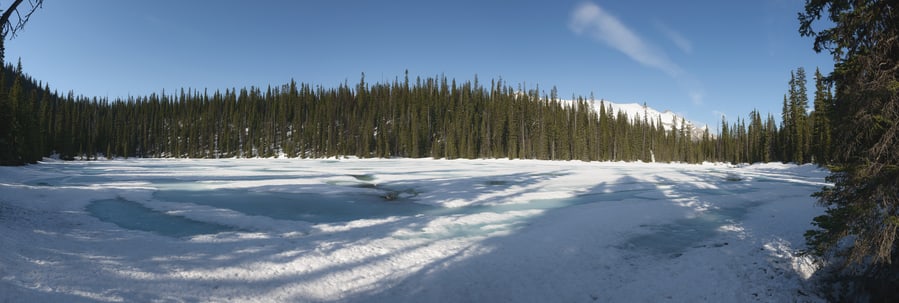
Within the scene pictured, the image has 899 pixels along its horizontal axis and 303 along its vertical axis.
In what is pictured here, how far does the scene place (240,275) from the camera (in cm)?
769

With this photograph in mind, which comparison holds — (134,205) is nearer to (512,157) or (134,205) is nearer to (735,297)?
(735,297)

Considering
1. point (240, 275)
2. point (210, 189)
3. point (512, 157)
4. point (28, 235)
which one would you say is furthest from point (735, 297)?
point (512, 157)

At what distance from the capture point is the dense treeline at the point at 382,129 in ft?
303

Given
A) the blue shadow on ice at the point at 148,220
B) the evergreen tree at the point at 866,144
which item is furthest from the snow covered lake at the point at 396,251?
the evergreen tree at the point at 866,144

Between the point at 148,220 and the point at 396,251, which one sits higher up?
the point at 148,220

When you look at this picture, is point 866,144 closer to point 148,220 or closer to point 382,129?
point 148,220

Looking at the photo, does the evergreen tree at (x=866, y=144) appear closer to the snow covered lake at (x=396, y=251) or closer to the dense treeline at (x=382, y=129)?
the snow covered lake at (x=396, y=251)

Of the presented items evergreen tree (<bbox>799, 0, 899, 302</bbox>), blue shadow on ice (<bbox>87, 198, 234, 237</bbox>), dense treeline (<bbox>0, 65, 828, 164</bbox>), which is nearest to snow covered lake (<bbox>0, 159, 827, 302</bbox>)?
blue shadow on ice (<bbox>87, 198, 234, 237</bbox>)

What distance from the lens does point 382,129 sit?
3996 inches

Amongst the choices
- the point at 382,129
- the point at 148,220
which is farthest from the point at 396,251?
the point at 382,129

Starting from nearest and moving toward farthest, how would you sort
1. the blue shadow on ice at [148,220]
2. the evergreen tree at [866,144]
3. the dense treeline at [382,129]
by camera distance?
1. the evergreen tree at [866,144]
2. the blue shadow on ice at [148,220]
3. the dense treeline at [382,129]

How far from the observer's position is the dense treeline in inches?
3639

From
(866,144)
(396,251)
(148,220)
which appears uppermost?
(866,144)

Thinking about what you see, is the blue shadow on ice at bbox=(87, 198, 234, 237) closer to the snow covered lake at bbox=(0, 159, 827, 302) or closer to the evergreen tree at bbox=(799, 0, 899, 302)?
the snow covered lake at bbox=(0, 159, 827, 302)
